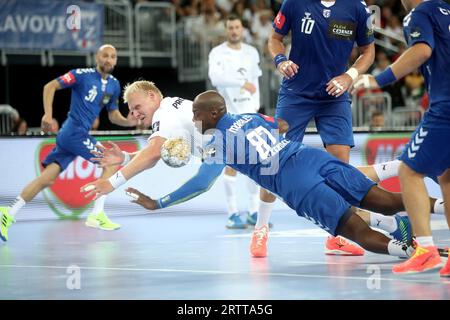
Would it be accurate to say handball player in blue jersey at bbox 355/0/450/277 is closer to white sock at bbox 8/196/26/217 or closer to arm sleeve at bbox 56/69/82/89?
white sock at bbox 8/196/26/217

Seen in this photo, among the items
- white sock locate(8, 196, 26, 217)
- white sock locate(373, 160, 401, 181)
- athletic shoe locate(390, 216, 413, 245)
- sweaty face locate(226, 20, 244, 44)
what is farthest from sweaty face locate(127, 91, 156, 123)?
sweaty face locate(226, 20, 244, 44)

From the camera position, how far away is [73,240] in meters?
9.06

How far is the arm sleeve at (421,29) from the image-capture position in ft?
19.6

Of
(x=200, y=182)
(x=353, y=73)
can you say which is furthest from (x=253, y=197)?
(x=353, y=73)

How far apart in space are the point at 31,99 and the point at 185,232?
8.06 meters

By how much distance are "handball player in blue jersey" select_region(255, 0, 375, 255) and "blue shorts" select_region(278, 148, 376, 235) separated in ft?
3.74

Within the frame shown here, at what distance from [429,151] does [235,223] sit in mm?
4416

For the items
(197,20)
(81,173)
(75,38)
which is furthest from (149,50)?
(81,173)

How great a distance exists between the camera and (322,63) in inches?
308

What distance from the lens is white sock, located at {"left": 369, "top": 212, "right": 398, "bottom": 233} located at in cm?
691

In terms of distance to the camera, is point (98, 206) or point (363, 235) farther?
point (98, 206)

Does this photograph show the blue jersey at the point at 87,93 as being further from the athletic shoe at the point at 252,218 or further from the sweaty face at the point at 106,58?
the athletic shoe at the point at 252,218

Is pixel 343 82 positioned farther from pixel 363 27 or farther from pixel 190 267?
pixel 190 267

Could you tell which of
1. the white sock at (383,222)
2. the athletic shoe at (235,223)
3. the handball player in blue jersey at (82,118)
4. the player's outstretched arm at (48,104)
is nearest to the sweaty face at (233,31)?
the handball player in blue jersey at (82,118)
